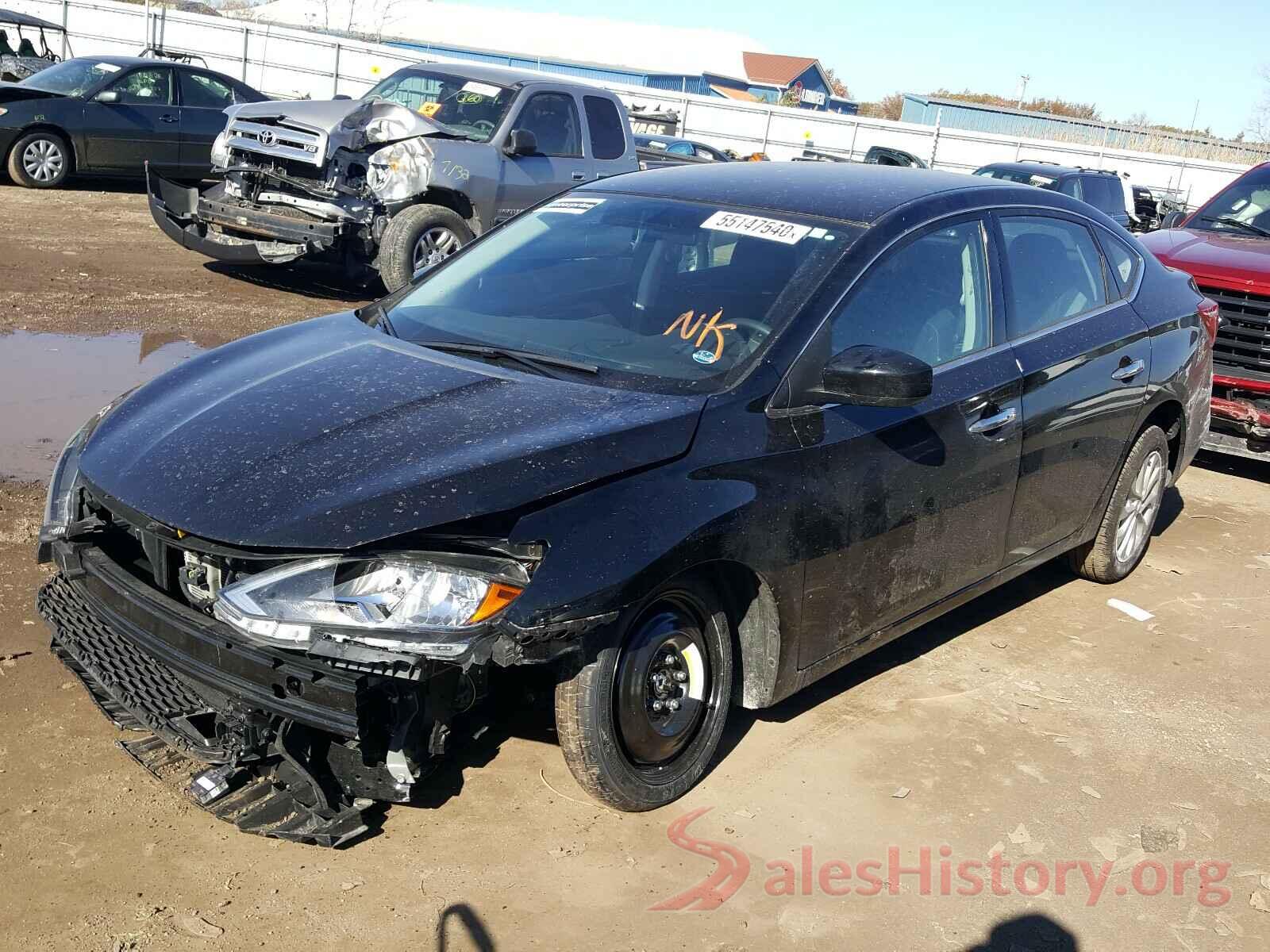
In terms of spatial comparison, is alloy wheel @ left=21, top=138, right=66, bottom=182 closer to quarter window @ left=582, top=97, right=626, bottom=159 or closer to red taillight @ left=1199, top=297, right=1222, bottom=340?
quarter window @ left=582, top=97, right=626, bottom=159

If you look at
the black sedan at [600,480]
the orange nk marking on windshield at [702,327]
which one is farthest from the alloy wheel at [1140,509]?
the orange nk marking on windshield at [702,327]

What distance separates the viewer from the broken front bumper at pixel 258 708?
3.01 metres

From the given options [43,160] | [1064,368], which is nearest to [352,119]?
[43,160]

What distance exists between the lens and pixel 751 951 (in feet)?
10.3

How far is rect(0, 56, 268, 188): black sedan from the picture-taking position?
14602 millimetres

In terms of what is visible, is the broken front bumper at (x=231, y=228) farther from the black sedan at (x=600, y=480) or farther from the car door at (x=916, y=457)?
the car door at (x=916, y=457)

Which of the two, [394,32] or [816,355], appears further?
[394,32]

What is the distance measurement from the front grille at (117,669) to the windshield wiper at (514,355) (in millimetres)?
1327

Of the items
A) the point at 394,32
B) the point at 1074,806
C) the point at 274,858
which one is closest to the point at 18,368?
the point at 274,858

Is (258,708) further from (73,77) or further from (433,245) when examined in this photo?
(73,77)

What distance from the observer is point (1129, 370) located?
5316 mm

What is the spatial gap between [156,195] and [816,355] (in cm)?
850

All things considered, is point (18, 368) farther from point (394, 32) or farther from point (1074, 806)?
point (394, 32)

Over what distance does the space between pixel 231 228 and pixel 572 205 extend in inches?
260
